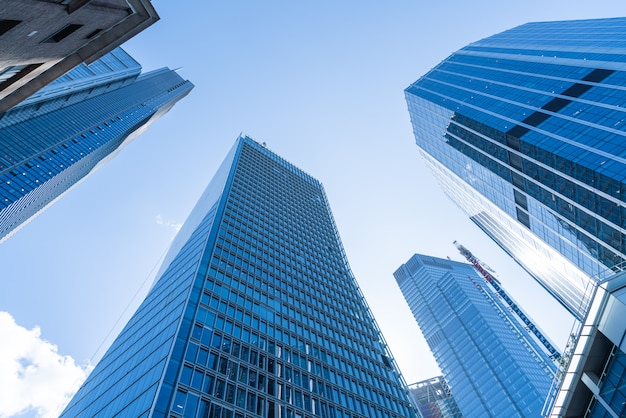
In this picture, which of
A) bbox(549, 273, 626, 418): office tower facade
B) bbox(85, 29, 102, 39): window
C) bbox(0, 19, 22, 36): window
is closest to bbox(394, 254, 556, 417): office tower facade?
bbox(549, 273, 626, 418): office tower facade

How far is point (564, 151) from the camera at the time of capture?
5928 centimetres

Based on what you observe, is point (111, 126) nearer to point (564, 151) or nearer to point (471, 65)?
point (471, 65)

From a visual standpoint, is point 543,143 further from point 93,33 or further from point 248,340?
point 93,33

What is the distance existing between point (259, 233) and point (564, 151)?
5686 centimetres

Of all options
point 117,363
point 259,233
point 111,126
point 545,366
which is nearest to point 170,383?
point 117,363

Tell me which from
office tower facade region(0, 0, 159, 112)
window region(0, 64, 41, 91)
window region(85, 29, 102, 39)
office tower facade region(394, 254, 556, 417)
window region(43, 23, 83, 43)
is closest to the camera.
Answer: office tower facade region(0, 0, 159, 112)

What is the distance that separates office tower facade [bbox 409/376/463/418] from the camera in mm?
178500

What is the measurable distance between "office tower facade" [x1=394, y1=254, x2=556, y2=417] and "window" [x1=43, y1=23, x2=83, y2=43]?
536 ft

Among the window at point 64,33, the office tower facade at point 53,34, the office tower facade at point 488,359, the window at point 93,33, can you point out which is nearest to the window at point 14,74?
the office tower facade at point 53,34

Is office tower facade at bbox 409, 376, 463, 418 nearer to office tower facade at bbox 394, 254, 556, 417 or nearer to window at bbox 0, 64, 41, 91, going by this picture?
office tower facade at bbox 394, 254, 556, 417

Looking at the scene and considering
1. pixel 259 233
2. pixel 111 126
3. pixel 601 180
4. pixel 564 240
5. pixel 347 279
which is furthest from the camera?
pixel 111 126

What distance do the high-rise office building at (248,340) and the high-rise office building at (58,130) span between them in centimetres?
5949

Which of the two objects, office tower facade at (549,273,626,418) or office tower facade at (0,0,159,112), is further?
office tower facade at (549,273,626,418)

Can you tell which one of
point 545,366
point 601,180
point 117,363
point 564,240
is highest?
point 545,366
